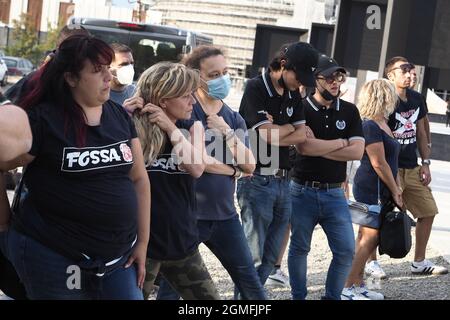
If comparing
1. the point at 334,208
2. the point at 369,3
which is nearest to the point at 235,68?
the point at 369,3

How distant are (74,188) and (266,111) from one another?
2.45 m

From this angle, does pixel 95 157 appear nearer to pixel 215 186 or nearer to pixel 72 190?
pixel 72 190

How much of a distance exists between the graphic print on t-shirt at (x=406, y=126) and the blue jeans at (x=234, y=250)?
10.3 feet

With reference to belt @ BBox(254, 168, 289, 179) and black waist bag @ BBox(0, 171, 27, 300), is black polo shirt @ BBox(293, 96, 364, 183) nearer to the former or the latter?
belt @ BBox(254, 168, 289, 179)

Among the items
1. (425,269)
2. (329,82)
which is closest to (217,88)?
(329,82)

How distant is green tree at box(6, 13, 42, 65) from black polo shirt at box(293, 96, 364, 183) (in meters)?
61.5

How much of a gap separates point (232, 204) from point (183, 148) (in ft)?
2.79

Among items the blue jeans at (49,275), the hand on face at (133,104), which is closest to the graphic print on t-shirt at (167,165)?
the hand on face at (133,104)

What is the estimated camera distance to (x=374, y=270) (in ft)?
25.4

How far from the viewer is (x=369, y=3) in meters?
14.0

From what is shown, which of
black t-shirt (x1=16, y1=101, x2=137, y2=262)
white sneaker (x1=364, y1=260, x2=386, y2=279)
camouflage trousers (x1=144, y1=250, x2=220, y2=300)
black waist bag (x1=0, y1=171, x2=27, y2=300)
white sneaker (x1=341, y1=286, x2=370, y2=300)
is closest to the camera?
black t-shirt (x1=16, y1=101, x2=137, y2=262)

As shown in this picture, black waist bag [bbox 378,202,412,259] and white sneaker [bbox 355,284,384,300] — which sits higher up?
black waist bag [bbox 378,202,412,259]

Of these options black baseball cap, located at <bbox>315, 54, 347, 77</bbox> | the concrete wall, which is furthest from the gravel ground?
the concrete wall

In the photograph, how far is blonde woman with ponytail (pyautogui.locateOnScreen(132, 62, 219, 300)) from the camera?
412 cm
